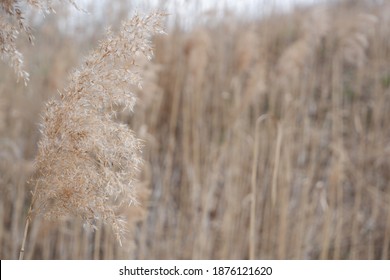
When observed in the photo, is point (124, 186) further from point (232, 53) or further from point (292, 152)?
point (232, 53)

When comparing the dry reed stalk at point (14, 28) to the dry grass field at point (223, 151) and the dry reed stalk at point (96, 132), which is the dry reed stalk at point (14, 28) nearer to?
the dry reed stalk at point (96, 132)

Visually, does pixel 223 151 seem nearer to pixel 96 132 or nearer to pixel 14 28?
pixel 96 132

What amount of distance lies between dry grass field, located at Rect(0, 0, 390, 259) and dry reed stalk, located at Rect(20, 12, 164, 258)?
96cm

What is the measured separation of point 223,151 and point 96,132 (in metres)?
1.93

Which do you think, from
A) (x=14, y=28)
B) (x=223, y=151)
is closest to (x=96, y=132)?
(x=14, y=28)

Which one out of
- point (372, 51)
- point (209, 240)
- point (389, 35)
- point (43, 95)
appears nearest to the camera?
point (209, 240)

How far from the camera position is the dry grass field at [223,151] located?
2693 millimetres

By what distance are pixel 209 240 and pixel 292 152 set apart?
1.08m

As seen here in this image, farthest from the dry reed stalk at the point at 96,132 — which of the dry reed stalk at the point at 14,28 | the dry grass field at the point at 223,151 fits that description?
the dry grass field at the point at 223,151

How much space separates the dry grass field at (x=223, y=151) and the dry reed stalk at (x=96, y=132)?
96 cm

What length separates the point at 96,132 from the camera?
1019mm

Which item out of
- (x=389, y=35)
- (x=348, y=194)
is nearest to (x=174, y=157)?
(x=348, y=194)

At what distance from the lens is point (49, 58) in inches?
145

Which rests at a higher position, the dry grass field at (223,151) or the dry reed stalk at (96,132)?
the dry grass field at (223,151)
